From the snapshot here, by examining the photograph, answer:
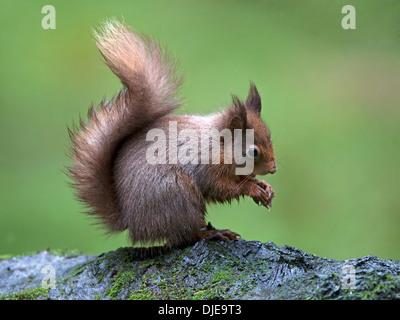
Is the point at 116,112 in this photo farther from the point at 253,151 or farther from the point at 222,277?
the point at 222,277

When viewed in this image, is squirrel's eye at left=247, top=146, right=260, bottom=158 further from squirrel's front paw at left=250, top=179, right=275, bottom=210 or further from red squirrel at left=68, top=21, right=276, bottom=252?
squirrel's front paw at left=250, top=179, right=275, bottom=210

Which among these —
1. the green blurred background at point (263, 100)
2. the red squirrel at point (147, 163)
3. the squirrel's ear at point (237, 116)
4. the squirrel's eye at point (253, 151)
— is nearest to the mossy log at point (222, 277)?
the red squirrel at point (147, 163)

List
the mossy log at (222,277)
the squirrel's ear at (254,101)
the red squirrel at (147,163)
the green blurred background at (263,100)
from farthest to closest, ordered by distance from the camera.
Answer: the green blurred background at (263,100) < the squirrel's ear at (254,101) < the red squirrel at (147,163) < the mossy log at (222,277)

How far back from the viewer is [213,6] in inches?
204

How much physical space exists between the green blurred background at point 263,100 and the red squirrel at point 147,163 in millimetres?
1413

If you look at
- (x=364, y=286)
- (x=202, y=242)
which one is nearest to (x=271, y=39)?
(x=202, y=242)

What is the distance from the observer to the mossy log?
5.54 ft

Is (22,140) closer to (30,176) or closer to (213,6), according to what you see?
(30,176)

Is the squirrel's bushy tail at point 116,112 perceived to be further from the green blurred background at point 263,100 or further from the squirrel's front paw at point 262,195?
the green blurred background at point 263,100

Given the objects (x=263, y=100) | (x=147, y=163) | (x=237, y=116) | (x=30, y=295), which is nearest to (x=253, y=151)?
(x=237, y=116)

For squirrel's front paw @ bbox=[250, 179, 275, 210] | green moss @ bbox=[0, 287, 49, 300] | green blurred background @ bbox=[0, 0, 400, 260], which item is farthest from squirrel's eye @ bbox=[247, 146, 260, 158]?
green blurred background @ bbox=[0, 0, 400, 260]

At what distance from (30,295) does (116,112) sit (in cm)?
81

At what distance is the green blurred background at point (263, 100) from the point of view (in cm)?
390
